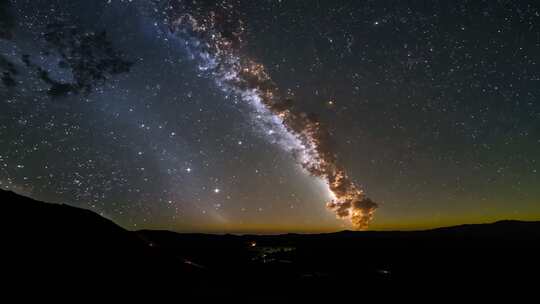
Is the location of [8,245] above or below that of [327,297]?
above

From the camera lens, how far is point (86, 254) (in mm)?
7820

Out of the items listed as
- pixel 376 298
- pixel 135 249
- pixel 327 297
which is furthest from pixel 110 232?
pixel 376 298

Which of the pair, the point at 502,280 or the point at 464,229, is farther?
the point at 464,229

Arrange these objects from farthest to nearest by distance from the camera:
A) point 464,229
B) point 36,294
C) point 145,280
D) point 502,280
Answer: point 464,229, point 502,280, point 145,280, point 36,294

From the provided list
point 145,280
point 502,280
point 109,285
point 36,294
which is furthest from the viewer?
point 502,280

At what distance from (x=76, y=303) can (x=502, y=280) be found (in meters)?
31.5

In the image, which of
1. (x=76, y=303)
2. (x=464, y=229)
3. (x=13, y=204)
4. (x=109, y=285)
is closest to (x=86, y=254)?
(x=109, y=285)

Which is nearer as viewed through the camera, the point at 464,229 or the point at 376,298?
the point at 376,298

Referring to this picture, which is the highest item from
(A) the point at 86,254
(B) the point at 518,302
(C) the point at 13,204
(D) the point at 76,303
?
(C) the point at 13,204

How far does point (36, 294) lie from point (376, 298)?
1729 cm

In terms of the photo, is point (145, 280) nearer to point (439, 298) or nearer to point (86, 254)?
point (86, 254)

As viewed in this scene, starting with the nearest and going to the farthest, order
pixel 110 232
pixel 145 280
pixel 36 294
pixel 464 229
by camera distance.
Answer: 1. pixel 36 294
2. pixel 145 280
3. pixel 110 232
4. pixel 464 229

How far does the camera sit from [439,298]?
20.1m

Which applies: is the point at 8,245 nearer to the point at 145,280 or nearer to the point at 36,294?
the point at 36,294
